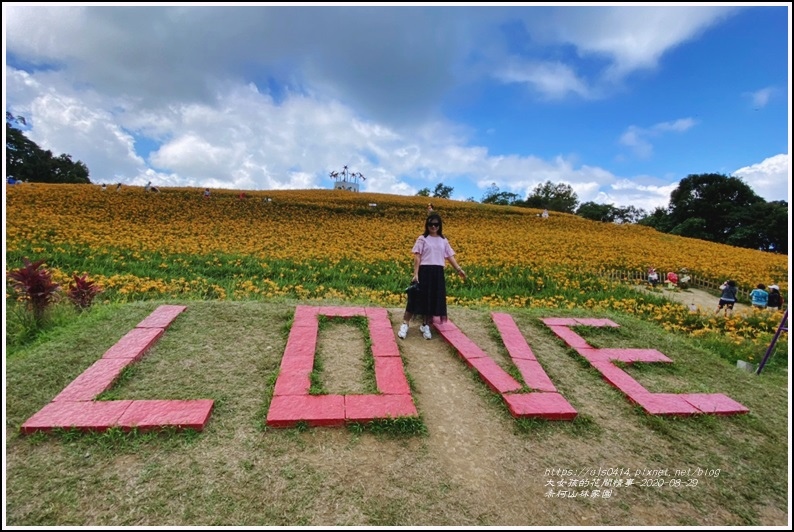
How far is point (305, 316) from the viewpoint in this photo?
15.0 ft

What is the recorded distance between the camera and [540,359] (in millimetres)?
4254

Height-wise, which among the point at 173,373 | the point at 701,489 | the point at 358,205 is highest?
the point at 358,205

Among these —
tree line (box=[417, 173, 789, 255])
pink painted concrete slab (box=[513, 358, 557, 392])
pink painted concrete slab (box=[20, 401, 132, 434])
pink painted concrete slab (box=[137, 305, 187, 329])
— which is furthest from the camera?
tree line (box=[417, 173, 789, 255])

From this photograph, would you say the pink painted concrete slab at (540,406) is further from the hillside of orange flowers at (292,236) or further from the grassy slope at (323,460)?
the hillside of orange flowers at (292,236)

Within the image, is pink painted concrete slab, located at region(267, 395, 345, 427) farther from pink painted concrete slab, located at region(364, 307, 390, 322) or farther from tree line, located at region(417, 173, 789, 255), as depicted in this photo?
tree line, located at region(417, 173, 789, 255)

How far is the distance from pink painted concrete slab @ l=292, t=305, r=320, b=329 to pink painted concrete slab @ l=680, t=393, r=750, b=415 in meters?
3.76

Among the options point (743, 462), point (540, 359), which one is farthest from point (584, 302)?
point (743, 462)

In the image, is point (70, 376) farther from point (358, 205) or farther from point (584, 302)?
point (358, 205)

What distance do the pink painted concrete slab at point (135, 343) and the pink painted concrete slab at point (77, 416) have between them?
0.66 m

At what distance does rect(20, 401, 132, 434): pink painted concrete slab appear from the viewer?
101 inches

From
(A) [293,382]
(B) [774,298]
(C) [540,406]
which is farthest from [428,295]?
(B) [774,298]

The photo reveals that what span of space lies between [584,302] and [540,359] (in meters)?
4.01

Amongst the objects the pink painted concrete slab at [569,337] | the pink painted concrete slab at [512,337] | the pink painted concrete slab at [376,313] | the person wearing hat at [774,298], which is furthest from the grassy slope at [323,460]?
the person wearing hat at [774,298]

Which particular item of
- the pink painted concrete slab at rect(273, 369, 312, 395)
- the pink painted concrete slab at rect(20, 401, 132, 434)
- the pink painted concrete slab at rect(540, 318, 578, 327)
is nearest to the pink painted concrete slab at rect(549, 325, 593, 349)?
the pink painted concrete slab at rect(540, 318, 578, 327)
